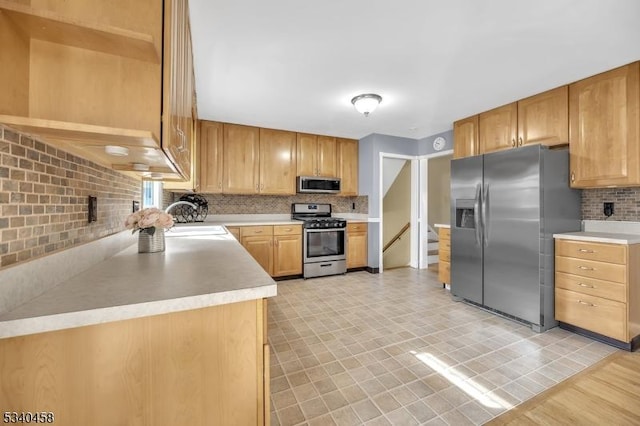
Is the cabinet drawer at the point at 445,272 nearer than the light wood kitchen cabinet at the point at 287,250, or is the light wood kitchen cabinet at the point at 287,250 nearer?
the cabinet drawer at the point at 445,272

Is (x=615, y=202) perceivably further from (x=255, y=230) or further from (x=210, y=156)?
(x=210, y=156)

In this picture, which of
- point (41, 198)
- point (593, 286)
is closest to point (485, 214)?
point (593, 286)

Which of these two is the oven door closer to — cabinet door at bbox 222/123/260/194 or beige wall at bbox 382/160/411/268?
cabinet door at bbox 222/123/260/194

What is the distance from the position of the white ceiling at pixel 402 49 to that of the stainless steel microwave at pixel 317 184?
4.45ft

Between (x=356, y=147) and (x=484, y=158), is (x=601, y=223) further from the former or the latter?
(x=356, y=147)

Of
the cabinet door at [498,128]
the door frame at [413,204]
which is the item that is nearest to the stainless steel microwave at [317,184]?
the door frame at [413,204]

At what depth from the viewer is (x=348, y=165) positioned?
15.8 ft

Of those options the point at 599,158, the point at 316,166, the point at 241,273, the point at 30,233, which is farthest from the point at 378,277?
the point at 30,233

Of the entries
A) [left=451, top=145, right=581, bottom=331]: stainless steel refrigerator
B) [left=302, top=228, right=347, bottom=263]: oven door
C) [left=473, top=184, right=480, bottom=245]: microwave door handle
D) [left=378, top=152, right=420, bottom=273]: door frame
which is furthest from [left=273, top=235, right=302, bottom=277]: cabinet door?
[left=473, top=184, right=480, bottom=245]: microwave door handle

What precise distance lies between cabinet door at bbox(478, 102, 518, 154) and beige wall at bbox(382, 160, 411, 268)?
1767 mm

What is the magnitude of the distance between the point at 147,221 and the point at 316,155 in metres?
3.37

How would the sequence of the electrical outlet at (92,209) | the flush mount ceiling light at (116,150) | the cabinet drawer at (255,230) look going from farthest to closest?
the cabinet drawer at (255,230)
the electrical outlet at (92,209)
the flush mount ceiling light at (116,150)

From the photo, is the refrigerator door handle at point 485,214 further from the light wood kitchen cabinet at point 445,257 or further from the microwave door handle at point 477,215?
the light wood kitchen cabinet at point 445,257

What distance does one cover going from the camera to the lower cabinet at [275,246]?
3.84 meters
